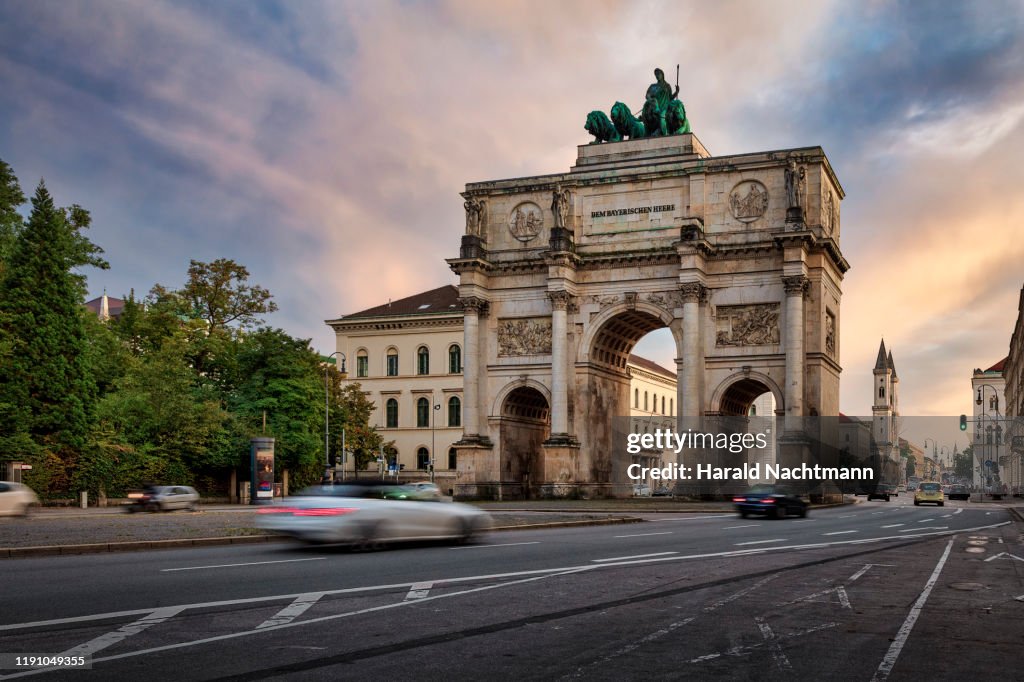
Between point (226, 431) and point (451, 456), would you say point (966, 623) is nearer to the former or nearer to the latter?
point (226, 431)

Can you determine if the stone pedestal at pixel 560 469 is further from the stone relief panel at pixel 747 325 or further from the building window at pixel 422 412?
the building window at pixel 422 412

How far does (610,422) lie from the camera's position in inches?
2409

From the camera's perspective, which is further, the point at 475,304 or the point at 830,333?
the point at 475,304

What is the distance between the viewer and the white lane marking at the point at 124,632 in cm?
820

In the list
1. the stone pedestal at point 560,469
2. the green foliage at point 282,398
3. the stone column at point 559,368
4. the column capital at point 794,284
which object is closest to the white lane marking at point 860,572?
the column capital at point 794,284

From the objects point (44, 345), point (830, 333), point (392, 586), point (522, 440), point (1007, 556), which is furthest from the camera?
point (522, 440)

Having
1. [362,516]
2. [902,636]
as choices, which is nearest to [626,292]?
[362,516]

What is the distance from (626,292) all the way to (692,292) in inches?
166

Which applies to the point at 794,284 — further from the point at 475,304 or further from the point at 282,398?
the point at 282,398

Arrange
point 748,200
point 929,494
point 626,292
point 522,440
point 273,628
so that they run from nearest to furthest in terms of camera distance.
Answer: point 273,628
point 748,200
point 626,292
point 929,494
point 522,440

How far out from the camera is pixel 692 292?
54.3m

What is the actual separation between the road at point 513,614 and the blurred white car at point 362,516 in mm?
456

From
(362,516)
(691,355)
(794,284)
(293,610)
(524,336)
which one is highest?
(794,284)

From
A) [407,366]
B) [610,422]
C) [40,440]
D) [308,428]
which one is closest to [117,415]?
[40,440]
